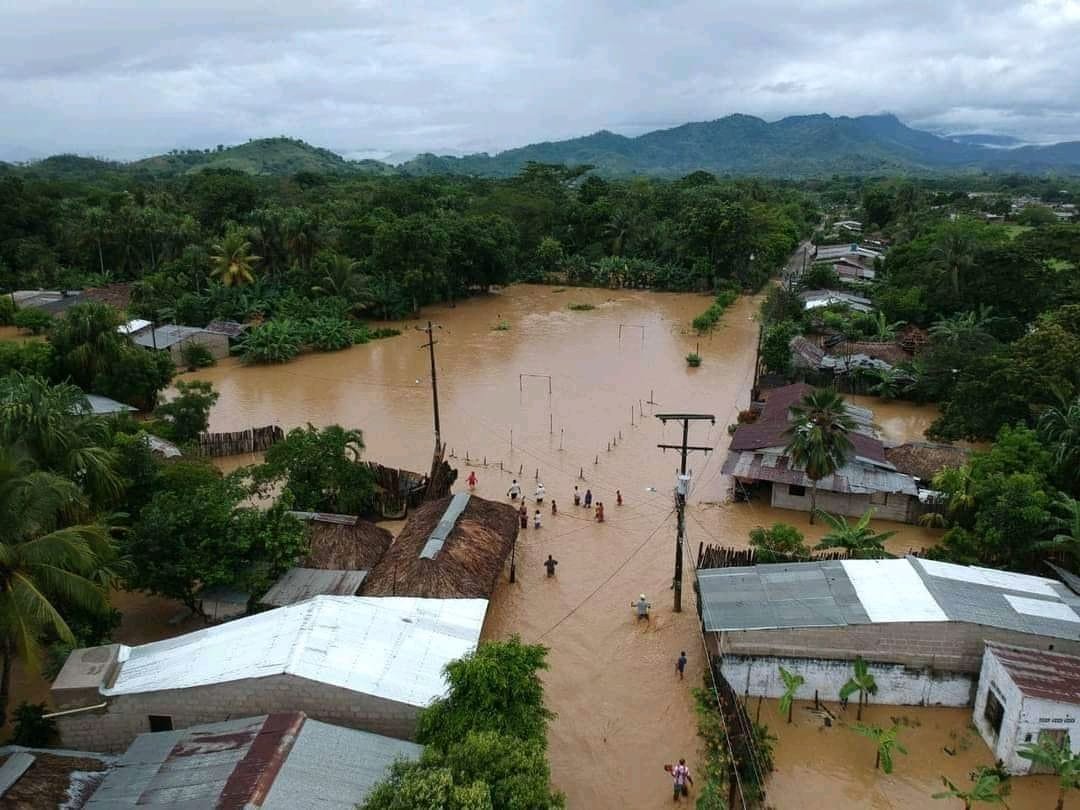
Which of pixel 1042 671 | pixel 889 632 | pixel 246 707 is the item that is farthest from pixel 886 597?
pixel 246 707

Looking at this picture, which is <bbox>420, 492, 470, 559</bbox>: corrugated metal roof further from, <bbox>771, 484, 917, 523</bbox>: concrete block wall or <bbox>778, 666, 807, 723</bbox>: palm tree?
<bbox>771, 484, 917, 523</bbox>: concrete block wall

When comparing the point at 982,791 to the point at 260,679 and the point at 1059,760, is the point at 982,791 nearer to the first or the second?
the point at 1059,760

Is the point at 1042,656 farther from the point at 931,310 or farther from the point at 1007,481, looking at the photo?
the point at 931,310

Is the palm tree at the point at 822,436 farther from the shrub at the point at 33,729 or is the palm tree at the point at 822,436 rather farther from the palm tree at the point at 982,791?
the shrub at the point at 33,729

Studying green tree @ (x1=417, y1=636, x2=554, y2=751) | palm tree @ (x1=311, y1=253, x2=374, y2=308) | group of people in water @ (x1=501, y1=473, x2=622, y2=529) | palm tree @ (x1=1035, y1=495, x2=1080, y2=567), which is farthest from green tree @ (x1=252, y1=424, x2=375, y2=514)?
palm tree @ (x1=311, y1=253, x2=374, y2=308)

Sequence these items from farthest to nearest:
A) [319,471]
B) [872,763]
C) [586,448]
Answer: [586,448]
[319,471]
[872,763]

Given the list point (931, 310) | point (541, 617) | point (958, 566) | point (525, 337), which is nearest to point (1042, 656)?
point (958, 566)
